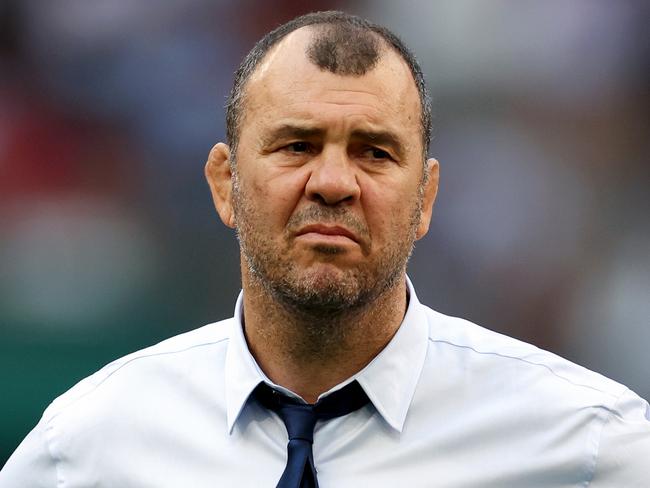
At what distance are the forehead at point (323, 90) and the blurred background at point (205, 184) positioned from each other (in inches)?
68.7

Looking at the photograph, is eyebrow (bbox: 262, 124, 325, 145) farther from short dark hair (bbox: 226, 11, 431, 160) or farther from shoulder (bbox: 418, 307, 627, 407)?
shoulder (bbox: 418, 307, 627, 407)

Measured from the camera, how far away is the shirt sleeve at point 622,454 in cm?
176

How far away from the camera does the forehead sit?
6.03 feet

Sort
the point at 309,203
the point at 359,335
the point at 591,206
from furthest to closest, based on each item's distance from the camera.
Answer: the point at 591,206 < the point at 359,335 < the point at 309,203

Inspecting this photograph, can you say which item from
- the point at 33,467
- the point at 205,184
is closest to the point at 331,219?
the point at 33,467

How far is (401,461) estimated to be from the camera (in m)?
1.81

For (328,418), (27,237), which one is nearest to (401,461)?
(328,418)

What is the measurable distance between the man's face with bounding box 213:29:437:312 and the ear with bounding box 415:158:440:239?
6 centimetres

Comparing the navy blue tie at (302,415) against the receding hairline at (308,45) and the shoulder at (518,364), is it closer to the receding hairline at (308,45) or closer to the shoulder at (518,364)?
the shoulder at (518,364)

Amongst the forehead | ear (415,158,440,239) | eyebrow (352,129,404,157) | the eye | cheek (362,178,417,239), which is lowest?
ear (415,158,440,239)

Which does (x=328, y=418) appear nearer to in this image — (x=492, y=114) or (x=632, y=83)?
(x=492, y=114)


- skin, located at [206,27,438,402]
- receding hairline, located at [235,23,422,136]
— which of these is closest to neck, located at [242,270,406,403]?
skin, located at [206,27,438,402]

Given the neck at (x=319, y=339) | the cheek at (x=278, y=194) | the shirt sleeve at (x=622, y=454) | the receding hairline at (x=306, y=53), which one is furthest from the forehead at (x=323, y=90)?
the shirt sleeve at (x=622, y=454)

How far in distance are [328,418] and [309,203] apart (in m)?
0.40
